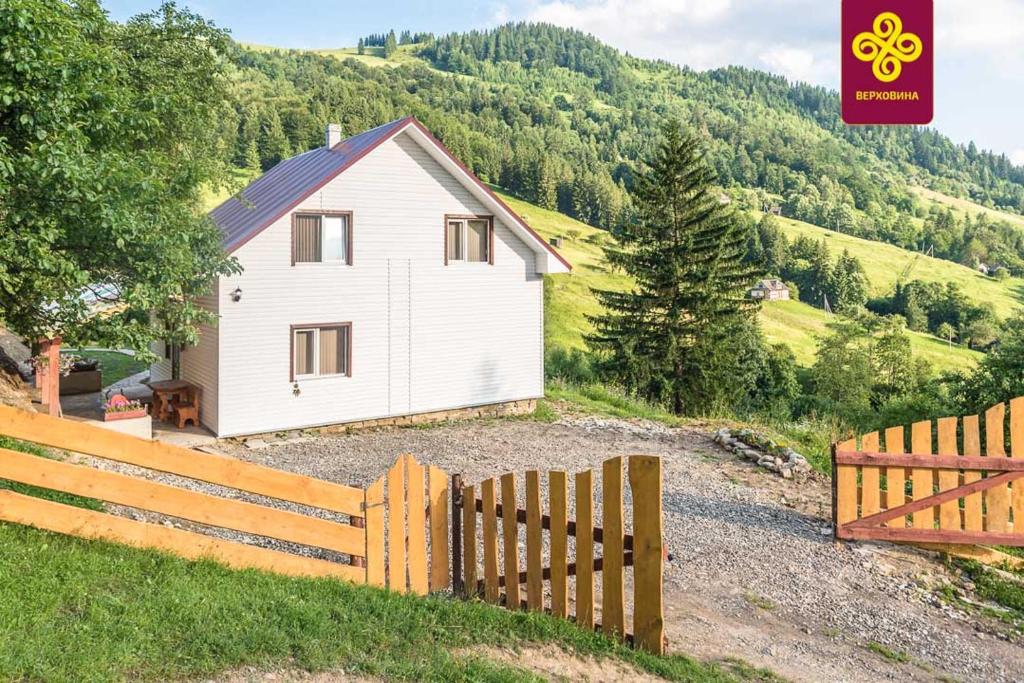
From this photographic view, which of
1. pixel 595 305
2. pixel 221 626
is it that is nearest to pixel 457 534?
pixel 221 626

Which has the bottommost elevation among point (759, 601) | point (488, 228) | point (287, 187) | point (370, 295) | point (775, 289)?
point (759, 601)

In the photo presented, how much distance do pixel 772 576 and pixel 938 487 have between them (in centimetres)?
286

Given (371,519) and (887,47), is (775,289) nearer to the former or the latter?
(887,47)

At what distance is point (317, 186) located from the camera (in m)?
16.4

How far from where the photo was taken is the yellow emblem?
10383 millimetres

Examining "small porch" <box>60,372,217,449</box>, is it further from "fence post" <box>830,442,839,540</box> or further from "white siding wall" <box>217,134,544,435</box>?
"fence post" <box>830,442,839,540</box>

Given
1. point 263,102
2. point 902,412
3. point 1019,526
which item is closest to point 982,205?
point 263,102

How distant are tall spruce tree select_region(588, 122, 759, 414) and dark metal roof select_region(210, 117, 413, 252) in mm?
20182

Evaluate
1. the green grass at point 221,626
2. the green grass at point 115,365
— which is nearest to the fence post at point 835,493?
the green grass at point 221,626

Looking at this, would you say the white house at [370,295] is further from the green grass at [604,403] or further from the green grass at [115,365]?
the green grass at [115,365]

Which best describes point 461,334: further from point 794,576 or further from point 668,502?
point 794,576

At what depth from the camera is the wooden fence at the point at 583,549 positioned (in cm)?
604

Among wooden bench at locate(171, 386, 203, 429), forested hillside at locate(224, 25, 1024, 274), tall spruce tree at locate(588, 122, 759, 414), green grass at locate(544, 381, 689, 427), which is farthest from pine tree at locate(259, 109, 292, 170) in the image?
wooden bench at locate(171, 386, 203, 429)

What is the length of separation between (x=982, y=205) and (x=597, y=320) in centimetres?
20169
